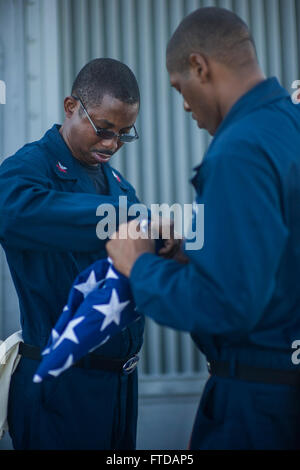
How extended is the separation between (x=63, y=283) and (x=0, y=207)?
37 centimetres

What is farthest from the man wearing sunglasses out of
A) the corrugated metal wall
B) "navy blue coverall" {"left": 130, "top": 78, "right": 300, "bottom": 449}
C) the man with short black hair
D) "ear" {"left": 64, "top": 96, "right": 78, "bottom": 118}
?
the corrugated metal wall

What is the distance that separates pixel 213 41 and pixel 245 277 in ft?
2.24

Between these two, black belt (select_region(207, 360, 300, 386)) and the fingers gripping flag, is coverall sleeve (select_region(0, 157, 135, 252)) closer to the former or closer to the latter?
the fingers gripping flag

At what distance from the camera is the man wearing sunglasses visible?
69.0 inches

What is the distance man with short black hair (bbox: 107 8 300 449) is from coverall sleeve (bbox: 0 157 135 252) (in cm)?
27

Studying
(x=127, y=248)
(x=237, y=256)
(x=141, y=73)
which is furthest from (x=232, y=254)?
(x=141, y=73)

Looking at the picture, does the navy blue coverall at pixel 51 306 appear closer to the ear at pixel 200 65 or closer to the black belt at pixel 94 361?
the black belt at pixel 94 361

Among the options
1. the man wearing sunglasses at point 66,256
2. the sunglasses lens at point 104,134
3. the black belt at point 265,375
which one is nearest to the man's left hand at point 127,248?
the man wearing sunglasses at point 66,256

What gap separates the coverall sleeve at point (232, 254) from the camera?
1130 mm

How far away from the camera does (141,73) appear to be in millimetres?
3443

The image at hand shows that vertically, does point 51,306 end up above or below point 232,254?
below

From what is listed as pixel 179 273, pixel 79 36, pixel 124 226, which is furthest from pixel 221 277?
pixel 79 36

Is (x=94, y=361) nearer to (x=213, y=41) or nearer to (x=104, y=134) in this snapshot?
(x=104, y=134)
